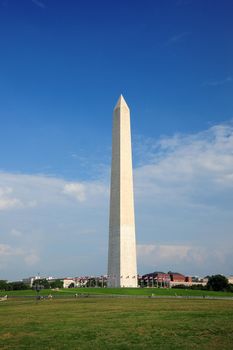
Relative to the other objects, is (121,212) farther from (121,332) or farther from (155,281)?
(155,281)

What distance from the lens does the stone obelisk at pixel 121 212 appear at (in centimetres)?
6469

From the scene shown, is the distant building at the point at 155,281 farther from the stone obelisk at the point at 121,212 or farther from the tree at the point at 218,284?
the stone obelisk at the point at 121,212

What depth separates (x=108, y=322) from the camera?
2078cm

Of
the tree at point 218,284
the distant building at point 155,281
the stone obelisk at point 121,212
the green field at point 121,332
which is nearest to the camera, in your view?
the green field at point 121,332

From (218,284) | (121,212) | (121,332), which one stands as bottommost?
(121,332)

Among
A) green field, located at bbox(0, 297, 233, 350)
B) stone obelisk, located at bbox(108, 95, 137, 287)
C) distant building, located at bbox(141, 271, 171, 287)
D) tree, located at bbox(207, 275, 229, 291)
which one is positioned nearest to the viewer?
green field, located at bbox(0, 297, 233, 350)

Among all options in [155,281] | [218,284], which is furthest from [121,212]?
[155,281]

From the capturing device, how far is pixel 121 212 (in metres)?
65.2

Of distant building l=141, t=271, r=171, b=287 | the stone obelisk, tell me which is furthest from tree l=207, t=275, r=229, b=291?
Answer: the stone obelisk

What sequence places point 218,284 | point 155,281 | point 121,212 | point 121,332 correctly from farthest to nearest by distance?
point 155,281
point 218,284
point 121,212
point 121,332

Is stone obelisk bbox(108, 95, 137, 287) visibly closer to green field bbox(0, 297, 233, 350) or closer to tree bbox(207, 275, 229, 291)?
tree bbox(207, 275, 229, 291)

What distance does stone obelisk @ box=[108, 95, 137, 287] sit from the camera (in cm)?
6469

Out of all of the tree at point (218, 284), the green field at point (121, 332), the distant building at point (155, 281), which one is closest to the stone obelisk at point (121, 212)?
the tree at point (218, 284)

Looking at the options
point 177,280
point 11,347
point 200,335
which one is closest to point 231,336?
point 200,335
